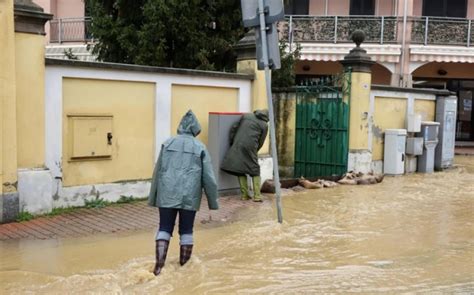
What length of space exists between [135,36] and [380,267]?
750 centimetres

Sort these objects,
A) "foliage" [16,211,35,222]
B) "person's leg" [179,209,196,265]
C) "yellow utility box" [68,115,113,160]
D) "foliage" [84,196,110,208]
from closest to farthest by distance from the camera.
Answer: "person's leg" [179,209,196,265] → "foliage" [16,211,35,222] → "yellow utility box" [68,115,113,160] → "foliage" [84,196,110,208]

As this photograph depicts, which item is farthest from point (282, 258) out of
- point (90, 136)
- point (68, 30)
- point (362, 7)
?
point (362, 7)

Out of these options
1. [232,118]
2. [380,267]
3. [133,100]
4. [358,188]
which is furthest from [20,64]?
[358,188]

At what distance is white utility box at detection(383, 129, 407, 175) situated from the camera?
1309cm

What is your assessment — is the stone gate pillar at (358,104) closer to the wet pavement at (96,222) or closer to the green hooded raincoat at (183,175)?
the wet pavement at (96,222)

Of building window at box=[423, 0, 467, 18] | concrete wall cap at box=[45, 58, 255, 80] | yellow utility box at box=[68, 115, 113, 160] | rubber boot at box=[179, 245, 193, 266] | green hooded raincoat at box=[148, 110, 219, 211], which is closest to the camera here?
green hooded raincoat at box=[148, 110, 219, 211]

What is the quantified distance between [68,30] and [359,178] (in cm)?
1519

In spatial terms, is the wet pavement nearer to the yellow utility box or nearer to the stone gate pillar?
the yellow utility box

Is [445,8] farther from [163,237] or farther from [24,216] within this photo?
[163,237]

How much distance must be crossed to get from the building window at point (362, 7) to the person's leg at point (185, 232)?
771 inches

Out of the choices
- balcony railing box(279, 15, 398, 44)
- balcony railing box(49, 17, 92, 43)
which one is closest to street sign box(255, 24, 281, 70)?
balcony railing box(279, 15, 398, 44)

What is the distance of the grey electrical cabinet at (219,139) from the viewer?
9.48 m

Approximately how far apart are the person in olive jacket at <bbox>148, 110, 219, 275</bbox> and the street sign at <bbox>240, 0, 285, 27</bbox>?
7.70 ft

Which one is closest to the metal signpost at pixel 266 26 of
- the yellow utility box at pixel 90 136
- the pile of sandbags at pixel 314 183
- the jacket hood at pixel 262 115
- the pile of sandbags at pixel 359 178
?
the jacket hood at pixel 262 115
